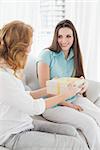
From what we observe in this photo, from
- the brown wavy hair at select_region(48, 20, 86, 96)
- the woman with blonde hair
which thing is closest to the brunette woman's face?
the brown wavy hair at select_region(48, 20, 86, 96)

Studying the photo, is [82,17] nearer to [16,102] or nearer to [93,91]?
[93,91]

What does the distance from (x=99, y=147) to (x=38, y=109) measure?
1.78 feet

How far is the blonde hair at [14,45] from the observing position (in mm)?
1669

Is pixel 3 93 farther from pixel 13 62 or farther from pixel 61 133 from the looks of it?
pixel 61 133

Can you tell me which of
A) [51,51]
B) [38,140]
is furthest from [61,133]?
[51,51]

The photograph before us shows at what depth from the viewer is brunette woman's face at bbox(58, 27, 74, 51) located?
7.96ft

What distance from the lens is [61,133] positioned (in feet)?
5.95

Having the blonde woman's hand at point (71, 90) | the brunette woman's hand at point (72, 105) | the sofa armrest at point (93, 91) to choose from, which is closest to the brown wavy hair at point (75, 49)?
the sofa armrest at point (93, 91)

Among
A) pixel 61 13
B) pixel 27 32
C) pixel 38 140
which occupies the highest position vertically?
pixel 61 13

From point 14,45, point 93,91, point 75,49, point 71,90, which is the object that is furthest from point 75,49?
point 14,45

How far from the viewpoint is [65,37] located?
243 cm

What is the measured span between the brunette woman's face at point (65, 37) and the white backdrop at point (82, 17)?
963 mm

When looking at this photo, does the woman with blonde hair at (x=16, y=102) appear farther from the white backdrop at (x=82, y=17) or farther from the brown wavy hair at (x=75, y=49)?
the white backdrop at (x=82, y=17)

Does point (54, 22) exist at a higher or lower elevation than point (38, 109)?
higher
